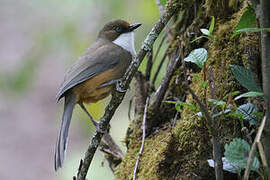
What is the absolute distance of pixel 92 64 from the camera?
13.4 ft

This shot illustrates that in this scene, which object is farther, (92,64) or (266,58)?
(92,64)

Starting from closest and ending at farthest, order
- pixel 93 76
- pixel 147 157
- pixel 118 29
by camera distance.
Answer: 1. pixel 147 157
2. pixel 93 76
3. pixel 118 29

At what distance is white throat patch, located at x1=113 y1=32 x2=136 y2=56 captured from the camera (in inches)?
175

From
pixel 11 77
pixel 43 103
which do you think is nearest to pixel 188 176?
pixel 11 77

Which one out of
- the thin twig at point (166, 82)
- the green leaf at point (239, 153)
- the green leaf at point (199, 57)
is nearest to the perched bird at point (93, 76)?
the thin twig at point (166, 82)

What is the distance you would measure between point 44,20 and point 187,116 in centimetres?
286

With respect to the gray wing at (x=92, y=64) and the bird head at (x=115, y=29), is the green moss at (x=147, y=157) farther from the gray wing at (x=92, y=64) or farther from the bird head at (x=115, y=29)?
the bird head at (x=115, y=29)

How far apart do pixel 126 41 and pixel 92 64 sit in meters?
0.68

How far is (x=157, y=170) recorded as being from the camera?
2584 mm

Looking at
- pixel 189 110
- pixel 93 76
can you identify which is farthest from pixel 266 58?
pixel 93 76

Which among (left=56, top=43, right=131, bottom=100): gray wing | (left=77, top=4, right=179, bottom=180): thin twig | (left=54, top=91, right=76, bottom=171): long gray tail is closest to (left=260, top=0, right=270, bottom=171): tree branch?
(left=77, top=4, right=179, bottom=180): thin twig

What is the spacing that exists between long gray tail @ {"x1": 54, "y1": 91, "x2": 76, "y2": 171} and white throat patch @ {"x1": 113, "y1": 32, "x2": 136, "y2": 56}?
91 cm

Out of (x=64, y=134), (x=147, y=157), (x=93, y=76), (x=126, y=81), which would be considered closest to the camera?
A: (x=126, y=81)

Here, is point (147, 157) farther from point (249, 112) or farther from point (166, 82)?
point (249, 112)
